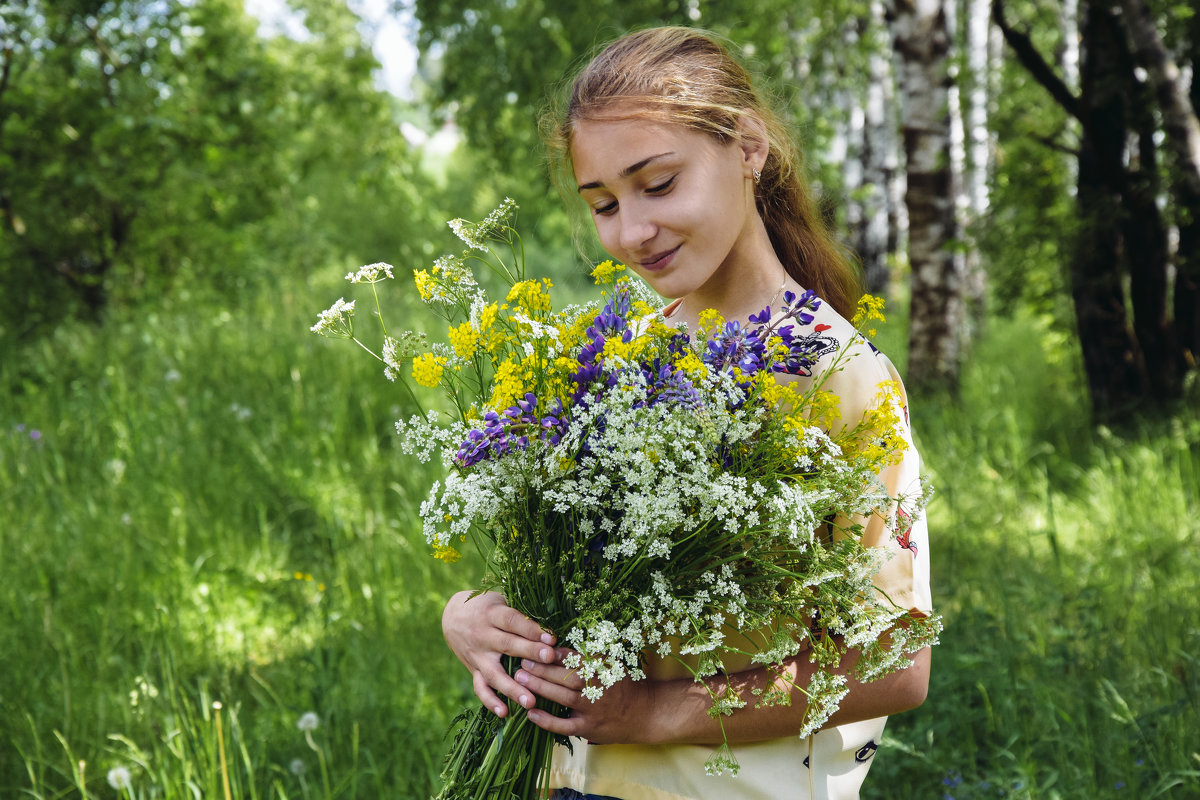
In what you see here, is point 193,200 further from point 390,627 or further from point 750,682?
point 750,682

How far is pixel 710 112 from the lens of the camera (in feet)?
5.13

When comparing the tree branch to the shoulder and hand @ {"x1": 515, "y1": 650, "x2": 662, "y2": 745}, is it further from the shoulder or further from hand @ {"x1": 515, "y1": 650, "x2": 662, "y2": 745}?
hand @ {"x1": 515, "y1": 650, "x2": 662, "y2": 745}

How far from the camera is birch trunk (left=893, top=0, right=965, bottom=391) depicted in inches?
260

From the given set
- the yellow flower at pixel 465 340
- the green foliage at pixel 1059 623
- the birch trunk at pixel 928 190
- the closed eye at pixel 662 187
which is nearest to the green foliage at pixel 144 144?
the birch trunk at pixel 928 190

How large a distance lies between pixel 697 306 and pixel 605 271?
1.39 feet

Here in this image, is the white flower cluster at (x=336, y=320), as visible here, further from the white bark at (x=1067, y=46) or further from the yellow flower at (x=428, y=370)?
the white bark at (x=1067, y=46)

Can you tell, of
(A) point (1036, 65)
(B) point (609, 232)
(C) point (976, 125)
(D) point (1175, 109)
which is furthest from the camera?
(C) point (976, 125)

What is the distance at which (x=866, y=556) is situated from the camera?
1.25m

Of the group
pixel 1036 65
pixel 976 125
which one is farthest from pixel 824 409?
pixel 976 125

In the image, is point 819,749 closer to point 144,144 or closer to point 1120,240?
point 1120,240

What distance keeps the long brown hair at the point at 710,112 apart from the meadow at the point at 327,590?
1.47m

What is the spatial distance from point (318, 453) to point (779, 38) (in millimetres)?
8672

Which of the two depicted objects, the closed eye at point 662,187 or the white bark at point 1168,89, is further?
the white bark at point 1168,89

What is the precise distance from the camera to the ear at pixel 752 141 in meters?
1.64
